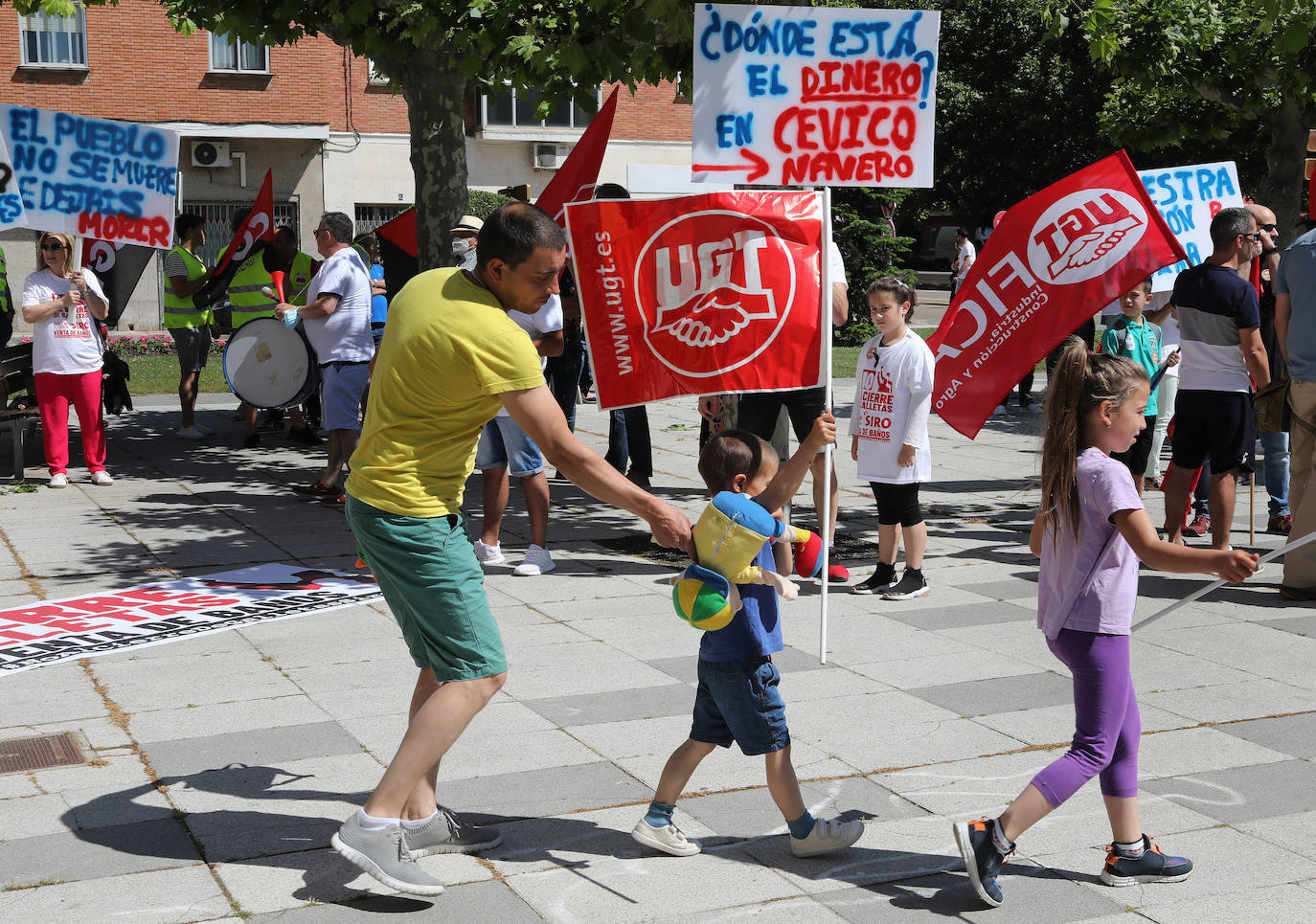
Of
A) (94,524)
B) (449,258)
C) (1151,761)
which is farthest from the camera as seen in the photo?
(449,258)

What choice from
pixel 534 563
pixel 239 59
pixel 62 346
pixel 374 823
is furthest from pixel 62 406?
pixel 239 59

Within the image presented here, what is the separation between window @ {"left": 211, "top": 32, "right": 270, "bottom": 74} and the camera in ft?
96.7

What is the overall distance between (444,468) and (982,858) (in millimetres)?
1776

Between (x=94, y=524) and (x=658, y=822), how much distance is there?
21.4 ft

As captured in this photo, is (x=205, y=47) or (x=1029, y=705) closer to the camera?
(x=1029, y=705)

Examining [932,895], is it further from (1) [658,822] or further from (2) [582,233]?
(2) [582,233]

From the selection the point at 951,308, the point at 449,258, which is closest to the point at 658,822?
the point at 951,308

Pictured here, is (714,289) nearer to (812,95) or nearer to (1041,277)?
(812,95)

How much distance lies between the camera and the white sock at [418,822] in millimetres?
4035

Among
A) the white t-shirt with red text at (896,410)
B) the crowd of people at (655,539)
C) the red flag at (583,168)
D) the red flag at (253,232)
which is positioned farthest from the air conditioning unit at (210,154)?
the crowd of people at (655,539)

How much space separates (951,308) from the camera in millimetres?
7098

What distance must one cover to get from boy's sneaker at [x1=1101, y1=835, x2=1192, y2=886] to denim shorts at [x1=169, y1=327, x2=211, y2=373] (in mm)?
11245

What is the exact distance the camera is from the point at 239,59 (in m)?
29.8

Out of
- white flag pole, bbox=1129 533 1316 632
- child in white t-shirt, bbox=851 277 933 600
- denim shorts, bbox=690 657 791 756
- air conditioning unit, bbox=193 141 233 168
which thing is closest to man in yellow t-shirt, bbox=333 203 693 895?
denim shorts, bbox=690 657 791 756
